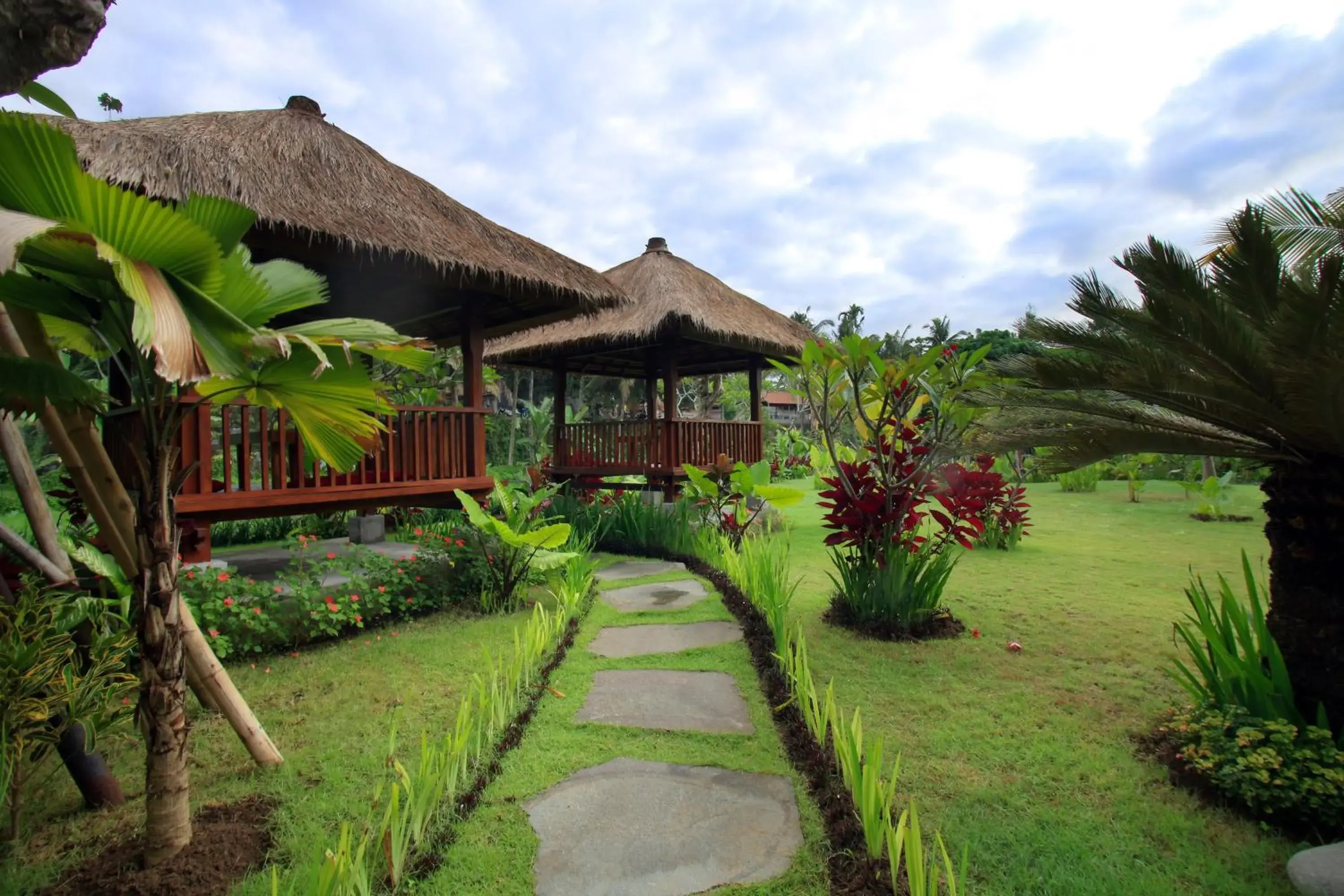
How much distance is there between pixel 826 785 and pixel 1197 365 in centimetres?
218

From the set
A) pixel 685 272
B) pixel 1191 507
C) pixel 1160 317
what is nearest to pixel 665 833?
pixel 1160 317

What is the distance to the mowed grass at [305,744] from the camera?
79.9 inches

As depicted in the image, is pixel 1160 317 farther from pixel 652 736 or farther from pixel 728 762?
pixel 652 736

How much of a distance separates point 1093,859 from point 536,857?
1622 mm

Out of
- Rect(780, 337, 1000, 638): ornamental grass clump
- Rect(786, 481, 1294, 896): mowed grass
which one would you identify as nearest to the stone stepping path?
Rect(786, 481, 1294, 896): mowed grass

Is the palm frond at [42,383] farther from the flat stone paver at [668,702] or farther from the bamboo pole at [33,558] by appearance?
the flat stone paver at [668,702]

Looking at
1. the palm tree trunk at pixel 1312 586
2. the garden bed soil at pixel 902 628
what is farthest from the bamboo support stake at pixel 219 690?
the palm tree trunk at pixel 1312 586

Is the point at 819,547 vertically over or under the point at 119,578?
under

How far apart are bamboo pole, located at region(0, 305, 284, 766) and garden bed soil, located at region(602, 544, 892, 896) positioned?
78.6 inches

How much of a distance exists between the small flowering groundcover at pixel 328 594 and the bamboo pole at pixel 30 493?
3.22ft

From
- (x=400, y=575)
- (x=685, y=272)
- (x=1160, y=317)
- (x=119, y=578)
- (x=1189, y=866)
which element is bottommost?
(x=1189, y=866)

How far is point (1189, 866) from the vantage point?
73.4 inches

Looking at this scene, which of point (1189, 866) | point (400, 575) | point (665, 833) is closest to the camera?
point (1189, 866)

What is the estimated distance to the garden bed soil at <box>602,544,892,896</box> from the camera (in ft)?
5.68
